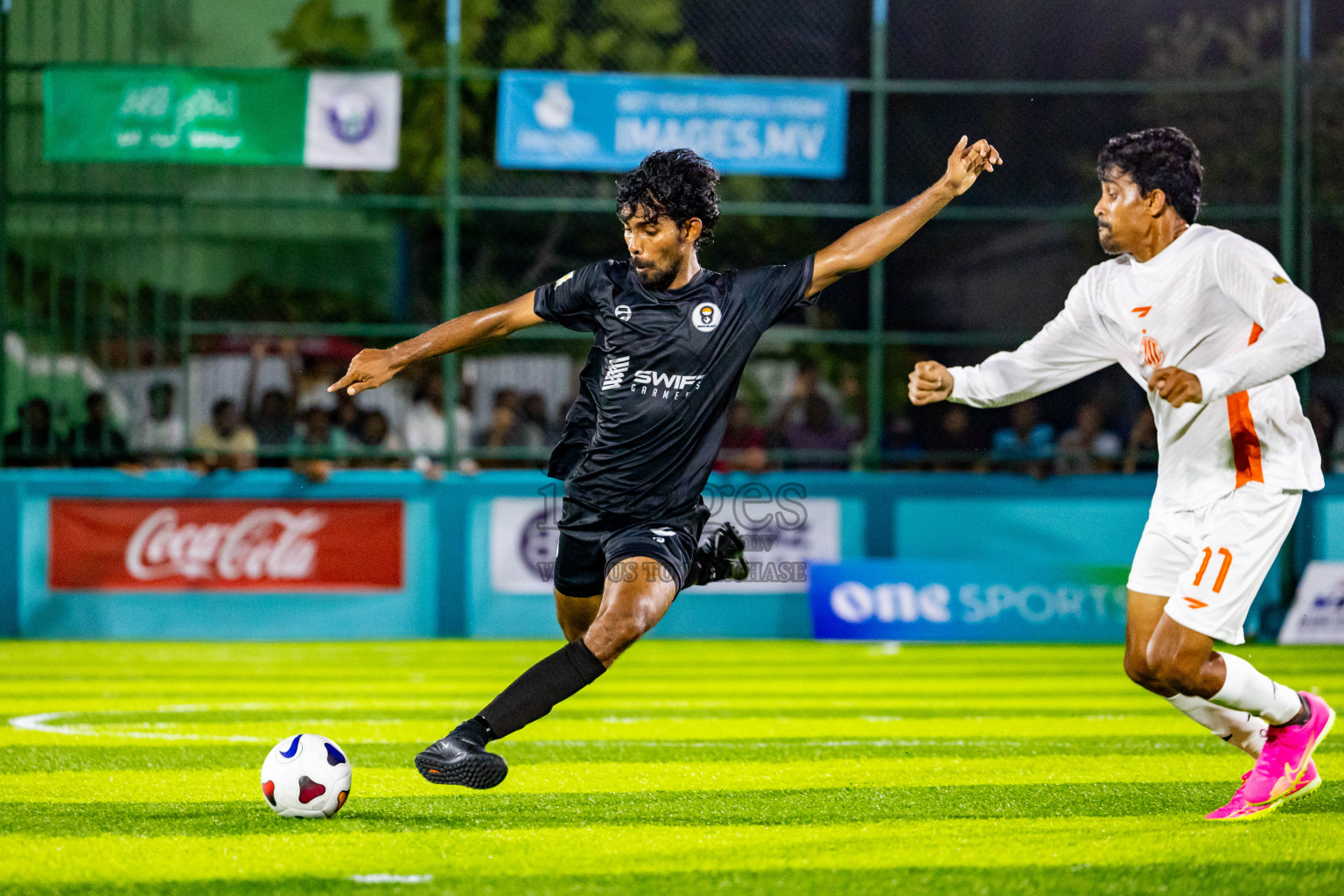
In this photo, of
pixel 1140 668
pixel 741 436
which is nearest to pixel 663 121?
pixel 741 436

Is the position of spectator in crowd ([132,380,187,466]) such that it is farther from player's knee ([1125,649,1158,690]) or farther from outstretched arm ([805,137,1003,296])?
player's knee ([1125,649,1158,690])

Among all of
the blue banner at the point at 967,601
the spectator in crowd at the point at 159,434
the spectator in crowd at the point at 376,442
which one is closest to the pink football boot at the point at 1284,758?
the blue banner at the point at 967,601

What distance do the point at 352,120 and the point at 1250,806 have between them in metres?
10.8

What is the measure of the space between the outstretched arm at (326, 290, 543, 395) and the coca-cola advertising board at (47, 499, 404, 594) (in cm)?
855

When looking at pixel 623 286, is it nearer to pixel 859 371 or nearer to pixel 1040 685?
pixel 1040 685

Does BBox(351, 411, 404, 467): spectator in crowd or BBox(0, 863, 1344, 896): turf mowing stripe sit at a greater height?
BBox(351, 411, 404, 467): spectator in crowd

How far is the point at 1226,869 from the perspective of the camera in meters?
4.35

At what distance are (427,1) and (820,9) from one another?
6.18 meters

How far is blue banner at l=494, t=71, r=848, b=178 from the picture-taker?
46.2 ft

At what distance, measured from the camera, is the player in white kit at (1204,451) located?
501 centimetres

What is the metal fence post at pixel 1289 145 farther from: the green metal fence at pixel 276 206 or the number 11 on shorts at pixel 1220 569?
the number 11 on shorts at pixel 1220 569

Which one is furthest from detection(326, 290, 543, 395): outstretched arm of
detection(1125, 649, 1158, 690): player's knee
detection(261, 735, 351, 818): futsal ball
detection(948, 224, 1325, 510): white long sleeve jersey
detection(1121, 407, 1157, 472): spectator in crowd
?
detection(1121, 407, 1157, 472): spectator in crowd

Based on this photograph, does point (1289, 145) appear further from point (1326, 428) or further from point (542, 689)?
point (542, 689)

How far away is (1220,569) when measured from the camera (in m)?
5.01
